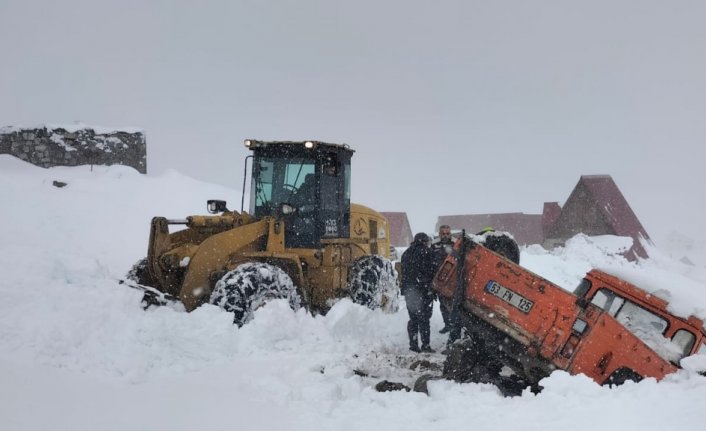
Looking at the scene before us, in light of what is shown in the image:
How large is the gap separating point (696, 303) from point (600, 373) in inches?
51.4

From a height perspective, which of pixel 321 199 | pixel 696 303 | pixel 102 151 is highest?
pixel 102 151

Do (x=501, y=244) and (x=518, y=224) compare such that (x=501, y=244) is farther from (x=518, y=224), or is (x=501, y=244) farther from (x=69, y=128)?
(x=518, y=224)

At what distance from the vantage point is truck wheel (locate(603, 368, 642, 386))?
17.5 feet

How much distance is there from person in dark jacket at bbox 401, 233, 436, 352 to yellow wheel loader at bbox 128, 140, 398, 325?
677 millimetres

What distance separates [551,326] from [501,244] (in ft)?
5.91

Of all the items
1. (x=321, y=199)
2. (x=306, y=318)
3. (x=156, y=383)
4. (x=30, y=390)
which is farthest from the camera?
(x=321, y=199)

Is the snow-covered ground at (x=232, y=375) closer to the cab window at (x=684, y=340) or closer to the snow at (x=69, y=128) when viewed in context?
the cab window at (x=684, y=340)

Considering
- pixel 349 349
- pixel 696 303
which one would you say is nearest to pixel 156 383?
pixel 349 349

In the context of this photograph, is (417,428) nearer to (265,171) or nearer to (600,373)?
(600,373)

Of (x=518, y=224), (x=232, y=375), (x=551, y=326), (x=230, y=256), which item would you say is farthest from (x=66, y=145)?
(x=518, y=224)

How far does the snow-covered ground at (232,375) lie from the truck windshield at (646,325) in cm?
28

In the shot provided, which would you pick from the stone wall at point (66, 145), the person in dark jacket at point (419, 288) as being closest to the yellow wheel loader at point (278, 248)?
the person in dark jacket at point (419, 288)

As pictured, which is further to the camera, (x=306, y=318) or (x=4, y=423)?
(x=306, y=318)

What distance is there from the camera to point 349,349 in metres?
6.88
